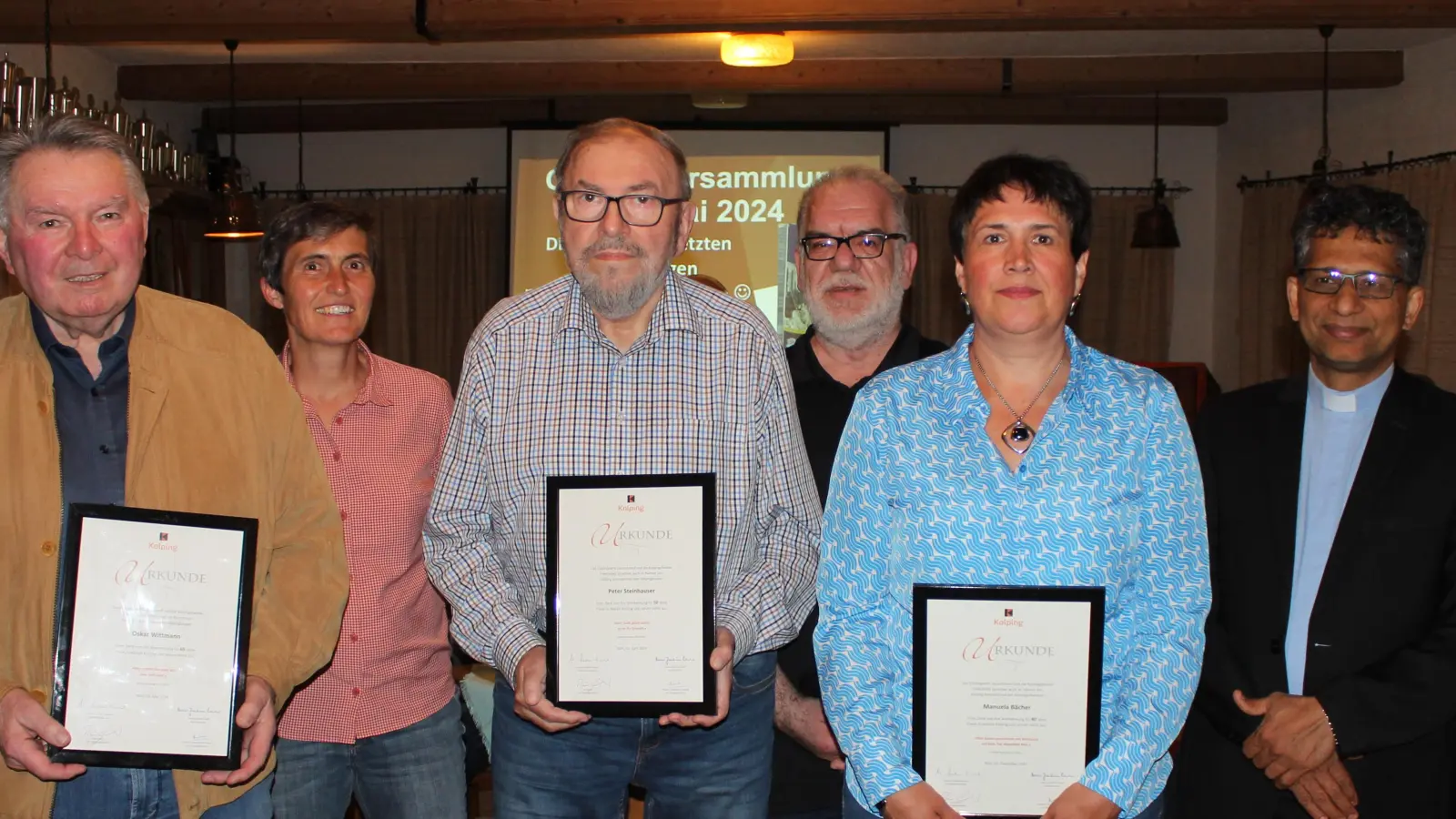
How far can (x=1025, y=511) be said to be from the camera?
6.43 feet

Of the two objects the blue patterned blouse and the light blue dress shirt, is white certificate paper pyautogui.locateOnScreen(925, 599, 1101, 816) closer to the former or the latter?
the blue patterned blouse

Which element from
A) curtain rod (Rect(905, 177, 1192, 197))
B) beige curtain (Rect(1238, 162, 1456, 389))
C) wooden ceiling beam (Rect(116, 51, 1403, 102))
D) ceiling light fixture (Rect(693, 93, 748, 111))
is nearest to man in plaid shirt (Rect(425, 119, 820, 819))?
beige curtain (Rect(1238, 162, 1456, 389))

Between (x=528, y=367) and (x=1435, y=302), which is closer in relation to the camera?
(x=528, y=367)

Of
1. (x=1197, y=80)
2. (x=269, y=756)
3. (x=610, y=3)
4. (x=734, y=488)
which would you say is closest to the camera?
(x=269, y=756)

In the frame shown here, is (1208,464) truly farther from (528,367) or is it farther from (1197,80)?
(1197,80)

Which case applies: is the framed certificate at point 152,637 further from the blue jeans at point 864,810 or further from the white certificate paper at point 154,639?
the blue jeans at point 864,810

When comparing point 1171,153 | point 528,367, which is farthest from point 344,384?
point 1171,153

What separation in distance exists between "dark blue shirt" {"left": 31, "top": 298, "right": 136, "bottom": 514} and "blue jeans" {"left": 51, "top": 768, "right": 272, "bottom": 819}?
1.42 feet

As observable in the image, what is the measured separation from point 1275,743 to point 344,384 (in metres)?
2.04

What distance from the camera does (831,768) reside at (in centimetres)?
255

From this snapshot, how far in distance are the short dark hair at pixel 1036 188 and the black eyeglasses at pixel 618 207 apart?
0.54 meters

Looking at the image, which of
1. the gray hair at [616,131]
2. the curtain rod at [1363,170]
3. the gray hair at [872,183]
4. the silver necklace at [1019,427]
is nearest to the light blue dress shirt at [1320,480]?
the silver necklace at [1019,427]

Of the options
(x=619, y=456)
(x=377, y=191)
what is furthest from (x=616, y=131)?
(x=377, y=191)

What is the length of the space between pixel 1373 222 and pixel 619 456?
1524mm
